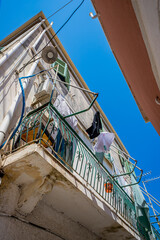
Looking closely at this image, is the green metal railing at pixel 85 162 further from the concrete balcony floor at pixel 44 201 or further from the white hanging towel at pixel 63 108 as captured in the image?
the concrete balcony floor at pixel 44 201

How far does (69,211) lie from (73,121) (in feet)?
8.60

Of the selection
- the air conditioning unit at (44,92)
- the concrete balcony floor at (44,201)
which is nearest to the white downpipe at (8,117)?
the air conditioning unit at (44,92)

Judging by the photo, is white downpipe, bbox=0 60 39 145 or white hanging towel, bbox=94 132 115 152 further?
white hanging towel, bbox=94 132 115 152

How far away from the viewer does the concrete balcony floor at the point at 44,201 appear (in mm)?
2961

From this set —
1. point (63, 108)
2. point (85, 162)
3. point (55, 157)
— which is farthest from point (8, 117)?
point (85, 162)

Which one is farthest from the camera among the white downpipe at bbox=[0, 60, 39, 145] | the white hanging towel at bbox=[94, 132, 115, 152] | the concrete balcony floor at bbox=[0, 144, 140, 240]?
the white hanging towel at bbox=[94, 132, 115, 152]

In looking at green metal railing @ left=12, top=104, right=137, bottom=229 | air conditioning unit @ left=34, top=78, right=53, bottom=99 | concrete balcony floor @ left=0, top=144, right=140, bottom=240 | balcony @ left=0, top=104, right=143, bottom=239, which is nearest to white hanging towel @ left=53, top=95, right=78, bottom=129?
green metal railing @ left=12, top=104, right=137, bottom=229

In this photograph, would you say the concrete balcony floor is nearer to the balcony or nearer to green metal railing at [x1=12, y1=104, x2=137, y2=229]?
the balcony

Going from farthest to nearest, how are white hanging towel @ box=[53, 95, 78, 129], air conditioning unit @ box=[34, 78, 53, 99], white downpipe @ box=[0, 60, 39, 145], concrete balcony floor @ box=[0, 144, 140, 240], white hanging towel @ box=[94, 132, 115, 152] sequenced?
1. white hanging towel @ box=[94, 132, 115, 152]
2. white hanging towel @ box=[53, 95, 78, 129]
3. air conditioning unit @ box=[34, 78, 53, 99]
4. white downpipe @ box=[0, 60, 39, 145]
5. concrete balcony floor @ box=[0, 144, 140, 240]

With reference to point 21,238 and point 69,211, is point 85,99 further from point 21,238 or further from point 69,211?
point 21,238

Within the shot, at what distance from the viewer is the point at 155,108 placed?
11.0 feet

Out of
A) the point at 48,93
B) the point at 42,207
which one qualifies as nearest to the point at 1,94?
the point at 48,93

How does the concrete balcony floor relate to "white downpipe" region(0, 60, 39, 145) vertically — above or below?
below

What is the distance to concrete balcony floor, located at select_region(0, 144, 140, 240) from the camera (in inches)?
117
